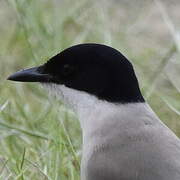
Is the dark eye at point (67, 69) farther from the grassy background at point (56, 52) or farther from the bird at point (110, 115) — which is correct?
the grassy background at point (56, 52)

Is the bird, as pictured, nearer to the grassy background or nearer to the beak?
the beak

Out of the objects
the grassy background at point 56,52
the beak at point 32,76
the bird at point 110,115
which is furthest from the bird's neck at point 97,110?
the grassy background at point 56,52

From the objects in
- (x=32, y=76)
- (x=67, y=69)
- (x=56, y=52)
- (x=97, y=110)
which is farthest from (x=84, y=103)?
(x=56, y=52)

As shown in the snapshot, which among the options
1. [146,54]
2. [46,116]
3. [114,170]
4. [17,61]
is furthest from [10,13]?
[114,170]

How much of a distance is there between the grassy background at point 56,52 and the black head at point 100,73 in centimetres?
44

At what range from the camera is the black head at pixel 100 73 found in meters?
3.80

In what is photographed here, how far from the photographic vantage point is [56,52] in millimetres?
5754

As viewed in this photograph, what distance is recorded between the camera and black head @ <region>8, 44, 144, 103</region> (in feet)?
12.5

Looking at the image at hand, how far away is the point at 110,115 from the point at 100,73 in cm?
19

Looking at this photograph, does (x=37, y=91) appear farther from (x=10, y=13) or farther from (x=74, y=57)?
(x=74, y=57)

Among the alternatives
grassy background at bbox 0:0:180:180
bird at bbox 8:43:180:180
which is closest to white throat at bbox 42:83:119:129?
bird at bbox 8:43:180:180

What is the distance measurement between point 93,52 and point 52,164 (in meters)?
0.64

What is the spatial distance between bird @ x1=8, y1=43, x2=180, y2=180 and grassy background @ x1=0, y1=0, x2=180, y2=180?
367 millimetres

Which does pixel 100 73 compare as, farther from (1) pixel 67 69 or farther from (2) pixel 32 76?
(2) pixel 32 76
